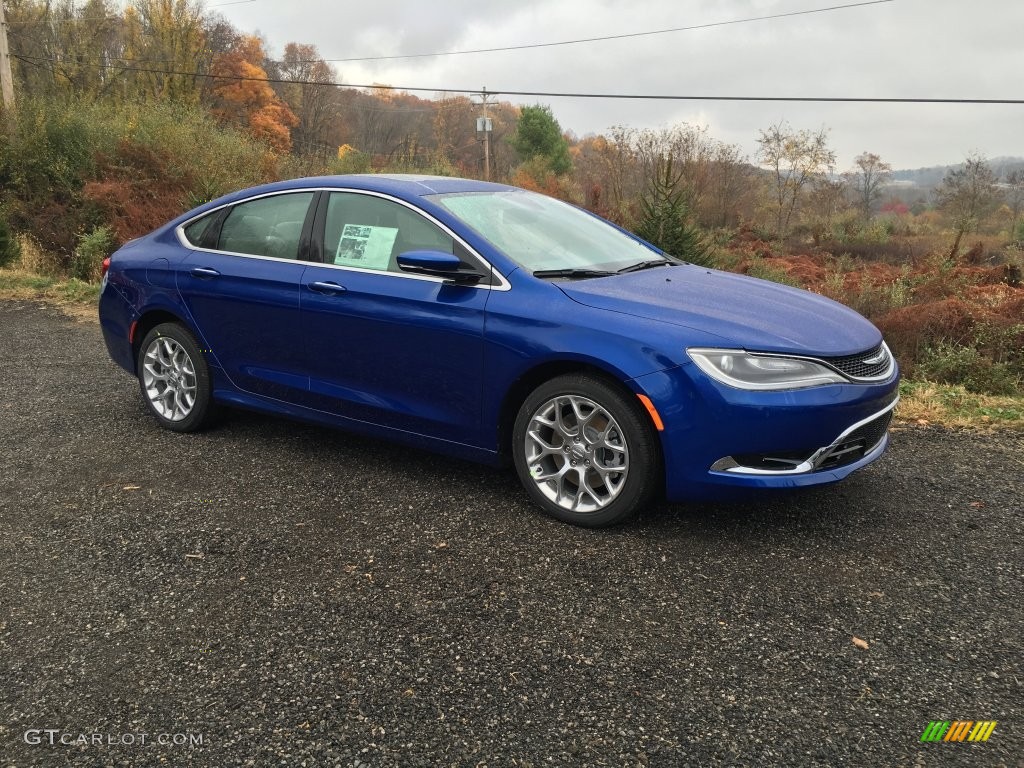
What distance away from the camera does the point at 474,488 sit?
168 inches

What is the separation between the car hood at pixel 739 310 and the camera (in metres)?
3.43

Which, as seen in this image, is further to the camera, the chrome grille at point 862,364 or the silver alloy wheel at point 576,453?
the silver alloy wheel at point 576,453

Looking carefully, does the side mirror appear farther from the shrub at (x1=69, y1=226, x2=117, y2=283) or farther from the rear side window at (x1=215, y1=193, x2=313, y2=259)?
the shrub at (x1=69, y1=226, x2=117, y2=283)

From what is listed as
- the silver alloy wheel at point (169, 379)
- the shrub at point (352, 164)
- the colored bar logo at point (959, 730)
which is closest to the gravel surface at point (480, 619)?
the colored bar logo at point (959, 730)

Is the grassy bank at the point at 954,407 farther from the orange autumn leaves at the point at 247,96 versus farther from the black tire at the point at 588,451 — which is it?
the orange autumn leaves at the point at 247,96

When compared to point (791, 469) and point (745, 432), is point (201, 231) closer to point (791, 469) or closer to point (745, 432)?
point (745, 432)

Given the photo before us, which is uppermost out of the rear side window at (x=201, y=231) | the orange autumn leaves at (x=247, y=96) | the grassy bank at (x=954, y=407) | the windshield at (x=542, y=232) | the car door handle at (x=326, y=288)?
the orange autumn leaves at (x=247, y=96)

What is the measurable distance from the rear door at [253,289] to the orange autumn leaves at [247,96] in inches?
2116

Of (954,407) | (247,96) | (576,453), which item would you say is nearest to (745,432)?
(576,453)

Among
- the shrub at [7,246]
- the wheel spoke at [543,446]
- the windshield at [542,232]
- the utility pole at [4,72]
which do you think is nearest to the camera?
the wheel spoke at [543,446]

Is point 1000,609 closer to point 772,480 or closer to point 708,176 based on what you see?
point 772,480

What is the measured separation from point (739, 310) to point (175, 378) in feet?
11.7

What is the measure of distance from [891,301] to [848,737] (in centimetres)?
713

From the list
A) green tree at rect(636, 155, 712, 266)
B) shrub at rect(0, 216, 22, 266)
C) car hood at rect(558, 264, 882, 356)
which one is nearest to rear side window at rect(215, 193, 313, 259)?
car hood at rect(558, 264, 882, 356)
